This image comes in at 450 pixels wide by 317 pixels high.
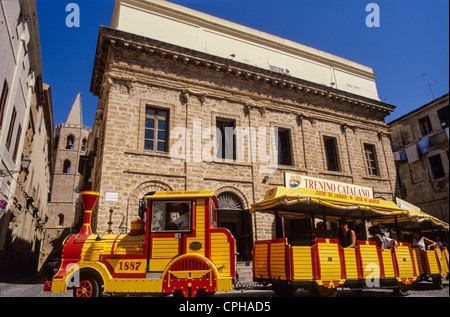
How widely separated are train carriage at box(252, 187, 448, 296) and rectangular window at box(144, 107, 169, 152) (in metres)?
6.26

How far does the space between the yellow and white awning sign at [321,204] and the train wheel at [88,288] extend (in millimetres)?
4268

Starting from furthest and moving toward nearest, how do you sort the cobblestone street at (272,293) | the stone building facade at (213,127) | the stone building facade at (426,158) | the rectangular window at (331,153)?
the stone building facade at (426,158) → the rectangular window at (331,153) → the stone building facade at (213,127) → the cobblestone street at (272,293)

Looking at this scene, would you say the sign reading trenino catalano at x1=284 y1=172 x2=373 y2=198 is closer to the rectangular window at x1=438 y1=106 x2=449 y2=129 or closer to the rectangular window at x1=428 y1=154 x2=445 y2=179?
the rectangular window at x1=428 y1=154 x2=445 y2=179

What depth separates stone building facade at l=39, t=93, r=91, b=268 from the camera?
36.9 m

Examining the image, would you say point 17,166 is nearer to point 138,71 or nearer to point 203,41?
point 138,71

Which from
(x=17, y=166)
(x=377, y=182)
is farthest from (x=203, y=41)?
(x=377, y=182)

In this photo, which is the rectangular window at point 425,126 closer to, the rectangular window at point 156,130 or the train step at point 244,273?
the train step at point 244,273

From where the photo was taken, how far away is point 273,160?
47.2ft

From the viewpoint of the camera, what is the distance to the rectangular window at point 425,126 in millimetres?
20141

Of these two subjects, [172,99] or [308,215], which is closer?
[308,215]

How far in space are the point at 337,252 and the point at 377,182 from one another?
39.2 ft

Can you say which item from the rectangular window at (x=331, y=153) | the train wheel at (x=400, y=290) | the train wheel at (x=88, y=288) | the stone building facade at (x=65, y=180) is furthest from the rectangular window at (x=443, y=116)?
the stone building facade at (x=65, y=180)
